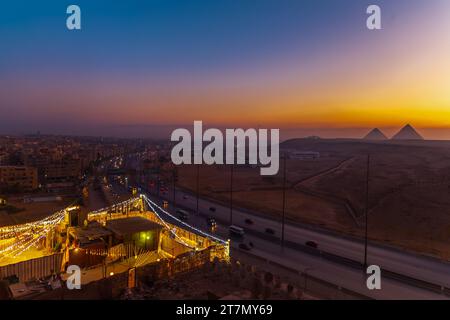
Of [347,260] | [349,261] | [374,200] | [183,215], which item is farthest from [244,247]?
[374,200]

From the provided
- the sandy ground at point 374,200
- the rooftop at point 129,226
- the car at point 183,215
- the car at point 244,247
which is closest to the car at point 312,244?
the car at point 244,247

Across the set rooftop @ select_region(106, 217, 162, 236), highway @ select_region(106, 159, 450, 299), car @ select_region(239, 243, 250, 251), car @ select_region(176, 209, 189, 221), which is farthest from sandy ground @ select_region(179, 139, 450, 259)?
rooftop @ select_region(106, 217, 162, 236)

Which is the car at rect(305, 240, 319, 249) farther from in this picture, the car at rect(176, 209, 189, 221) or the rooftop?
the car at rect(176, 209, 189, 221)

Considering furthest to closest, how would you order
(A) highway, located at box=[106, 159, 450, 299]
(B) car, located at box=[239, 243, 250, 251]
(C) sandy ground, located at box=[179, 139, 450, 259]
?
(C) sandy ground, located at box=[179, 139, 450, 259] < (B) car, located at box=[239, 243, 250, 251] < (A) highway, located at box=[106, 159, 450, 299]

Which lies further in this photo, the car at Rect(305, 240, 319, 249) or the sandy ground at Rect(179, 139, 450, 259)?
the sandy ground at Rect(179, 139, 450, 259)

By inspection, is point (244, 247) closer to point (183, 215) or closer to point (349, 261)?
point (349, 261)

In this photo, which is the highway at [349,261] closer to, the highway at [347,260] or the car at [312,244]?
the highway at [347,260]
